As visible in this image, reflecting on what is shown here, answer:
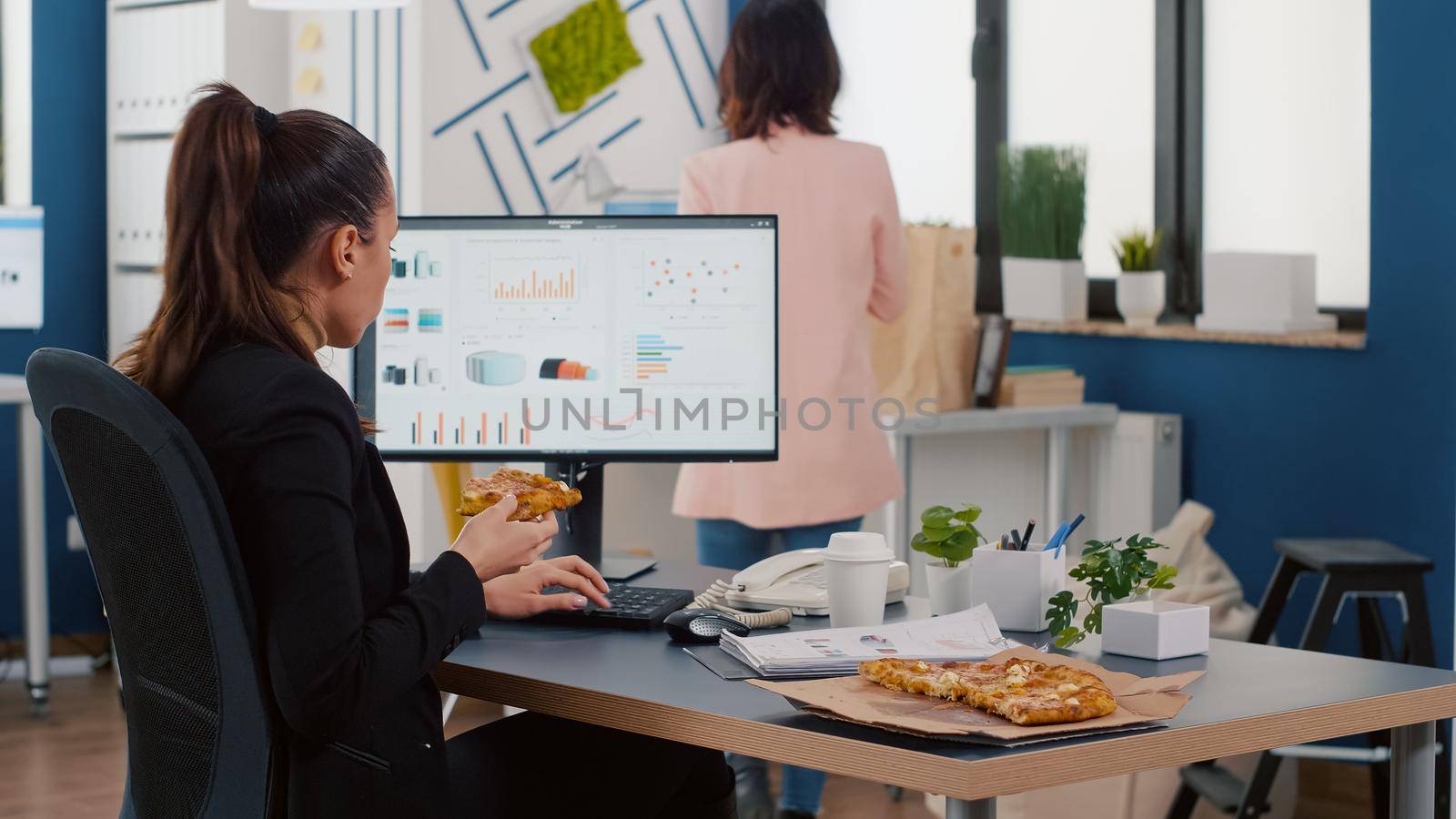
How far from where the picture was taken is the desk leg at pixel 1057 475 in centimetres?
378

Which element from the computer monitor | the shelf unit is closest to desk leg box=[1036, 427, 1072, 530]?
the computer monitor

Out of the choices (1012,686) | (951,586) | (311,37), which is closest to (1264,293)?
(951,586)

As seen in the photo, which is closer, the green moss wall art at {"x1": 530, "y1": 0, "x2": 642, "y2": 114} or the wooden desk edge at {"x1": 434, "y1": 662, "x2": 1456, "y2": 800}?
the wooden desk edge at {"x1": 434, "y1": 662, "x2": 1456, "y2": 800}

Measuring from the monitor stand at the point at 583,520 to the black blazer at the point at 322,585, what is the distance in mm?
659

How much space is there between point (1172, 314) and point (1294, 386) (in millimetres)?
487

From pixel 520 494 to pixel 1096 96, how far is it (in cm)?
282

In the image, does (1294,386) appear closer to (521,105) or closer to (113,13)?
(521,105)

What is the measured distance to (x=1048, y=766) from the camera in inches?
50.4

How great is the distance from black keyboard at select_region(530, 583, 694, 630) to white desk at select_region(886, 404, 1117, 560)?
5.18ft

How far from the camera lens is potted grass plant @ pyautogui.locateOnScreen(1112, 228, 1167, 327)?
3.82 m

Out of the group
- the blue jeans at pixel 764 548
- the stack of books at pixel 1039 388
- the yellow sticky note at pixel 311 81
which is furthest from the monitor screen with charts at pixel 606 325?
the yellow sticky note at pixel 311 81

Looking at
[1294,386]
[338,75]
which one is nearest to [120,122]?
[338,75]

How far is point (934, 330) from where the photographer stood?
12.0 ft
